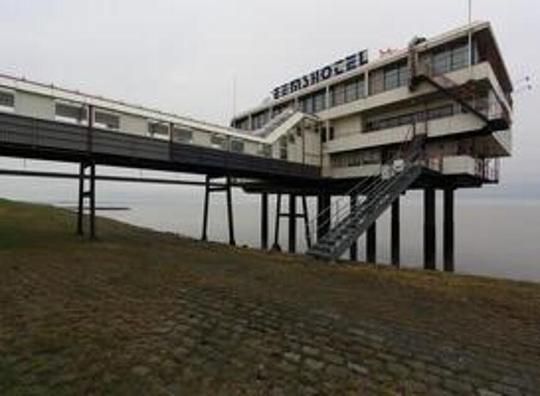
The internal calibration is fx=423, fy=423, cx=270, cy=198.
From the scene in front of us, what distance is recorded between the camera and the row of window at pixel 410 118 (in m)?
27.1

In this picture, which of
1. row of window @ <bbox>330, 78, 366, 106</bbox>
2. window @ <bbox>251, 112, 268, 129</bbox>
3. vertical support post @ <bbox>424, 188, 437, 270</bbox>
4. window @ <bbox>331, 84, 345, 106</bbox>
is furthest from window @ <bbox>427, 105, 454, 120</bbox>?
window @ <bbox>251, 112, 268, 129</bbox>

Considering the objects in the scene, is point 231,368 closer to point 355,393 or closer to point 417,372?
point 355,393

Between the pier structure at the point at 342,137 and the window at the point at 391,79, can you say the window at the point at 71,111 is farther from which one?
the window at the point at 391,79

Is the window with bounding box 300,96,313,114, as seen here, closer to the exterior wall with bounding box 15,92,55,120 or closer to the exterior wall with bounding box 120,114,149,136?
the exterior wall with bounding box 120,114,149,136

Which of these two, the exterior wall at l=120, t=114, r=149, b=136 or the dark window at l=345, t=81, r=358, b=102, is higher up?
the dark window at l=345, t=81, r=358, b=102

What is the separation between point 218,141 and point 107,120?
7.21 metres

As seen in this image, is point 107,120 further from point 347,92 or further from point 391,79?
point 347,92

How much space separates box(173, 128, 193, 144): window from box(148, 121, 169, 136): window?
0.65 metres

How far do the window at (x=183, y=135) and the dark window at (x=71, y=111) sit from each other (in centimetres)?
526

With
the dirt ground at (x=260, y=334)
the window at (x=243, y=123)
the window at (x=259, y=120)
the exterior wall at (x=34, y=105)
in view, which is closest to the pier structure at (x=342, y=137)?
the exterior wall at (x=34, y=105)

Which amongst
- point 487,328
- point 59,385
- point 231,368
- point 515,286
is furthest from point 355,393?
point 515,286

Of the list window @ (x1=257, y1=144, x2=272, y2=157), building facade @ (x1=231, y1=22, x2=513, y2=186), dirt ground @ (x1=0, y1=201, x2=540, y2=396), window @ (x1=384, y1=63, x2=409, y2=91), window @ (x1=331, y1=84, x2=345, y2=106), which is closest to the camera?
dirt ground @ (x1=0, y1=201, x2=540, y2=396)

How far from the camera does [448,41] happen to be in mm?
25984

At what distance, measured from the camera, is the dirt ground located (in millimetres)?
4484
